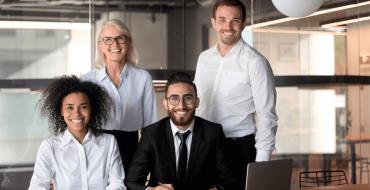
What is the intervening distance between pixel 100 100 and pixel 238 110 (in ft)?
2.34

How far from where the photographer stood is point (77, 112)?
3.06 metres

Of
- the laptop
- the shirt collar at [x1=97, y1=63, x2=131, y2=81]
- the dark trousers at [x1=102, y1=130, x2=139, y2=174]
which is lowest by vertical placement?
the laptop

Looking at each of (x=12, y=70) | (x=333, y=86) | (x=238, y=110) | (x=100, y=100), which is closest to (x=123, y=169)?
(x=100, y=100)

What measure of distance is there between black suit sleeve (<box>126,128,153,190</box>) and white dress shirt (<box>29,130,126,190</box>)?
0.06 m

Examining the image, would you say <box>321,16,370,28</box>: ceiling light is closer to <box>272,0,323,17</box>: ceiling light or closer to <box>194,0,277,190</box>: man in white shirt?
<box>272,0,323,17</box>: ceiling light

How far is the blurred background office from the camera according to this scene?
8.61m

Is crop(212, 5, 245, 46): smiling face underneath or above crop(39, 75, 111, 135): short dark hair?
above

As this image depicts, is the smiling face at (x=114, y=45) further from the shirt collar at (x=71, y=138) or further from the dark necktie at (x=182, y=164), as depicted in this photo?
the dark necktie at (x=182, y=164)

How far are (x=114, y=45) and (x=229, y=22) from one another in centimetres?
61

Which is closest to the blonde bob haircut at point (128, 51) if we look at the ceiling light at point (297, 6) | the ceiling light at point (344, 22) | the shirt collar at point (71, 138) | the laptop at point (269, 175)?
the shirt collar at point (71, 138)

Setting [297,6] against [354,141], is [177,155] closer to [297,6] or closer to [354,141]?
[297,6]

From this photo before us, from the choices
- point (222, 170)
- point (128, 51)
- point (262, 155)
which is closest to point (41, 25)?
point (128, 51)

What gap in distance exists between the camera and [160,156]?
2.97m

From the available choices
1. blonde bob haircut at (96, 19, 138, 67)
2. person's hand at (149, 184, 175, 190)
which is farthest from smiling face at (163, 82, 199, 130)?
blonde bob haircut at (96, 19, 138, 67)
